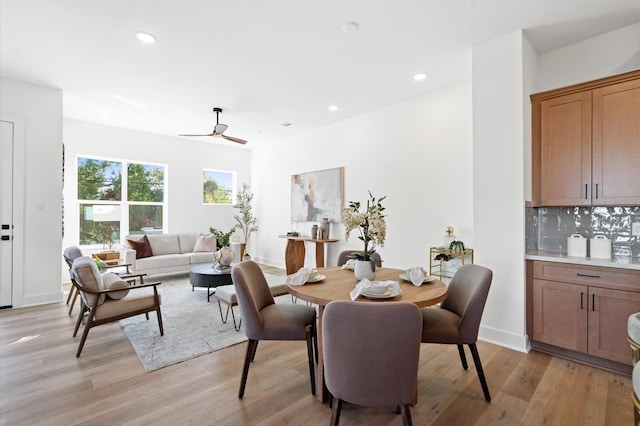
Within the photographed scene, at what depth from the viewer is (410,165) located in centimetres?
456

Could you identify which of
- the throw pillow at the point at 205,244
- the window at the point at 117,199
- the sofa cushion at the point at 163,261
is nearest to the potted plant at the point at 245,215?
the throw pillow at the point at 205,244

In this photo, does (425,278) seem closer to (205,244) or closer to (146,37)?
(146,37)

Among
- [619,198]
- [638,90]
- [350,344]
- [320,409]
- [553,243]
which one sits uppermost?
[638,90]

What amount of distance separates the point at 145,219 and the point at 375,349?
651cm

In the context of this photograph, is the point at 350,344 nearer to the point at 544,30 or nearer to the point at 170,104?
the point at 544,30

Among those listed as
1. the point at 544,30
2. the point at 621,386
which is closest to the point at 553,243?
the point at 621,386

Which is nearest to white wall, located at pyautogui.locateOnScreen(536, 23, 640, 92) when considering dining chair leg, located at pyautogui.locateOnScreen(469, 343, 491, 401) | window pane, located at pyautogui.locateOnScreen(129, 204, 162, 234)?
dining chair leg, located at pyautogui.locateOnScreen(469, 343, 491, 401)

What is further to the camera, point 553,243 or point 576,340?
point 553,243

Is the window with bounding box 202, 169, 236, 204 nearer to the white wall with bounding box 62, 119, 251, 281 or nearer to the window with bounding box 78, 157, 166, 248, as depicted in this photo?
the white wall with bounding box 62, 119, 251, 281

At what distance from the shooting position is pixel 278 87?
165 inches

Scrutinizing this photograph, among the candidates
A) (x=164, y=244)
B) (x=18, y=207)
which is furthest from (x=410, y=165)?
(x=18, y=207)

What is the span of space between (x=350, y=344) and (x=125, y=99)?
4.98 m

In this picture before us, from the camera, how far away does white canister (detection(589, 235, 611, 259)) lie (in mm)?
2633

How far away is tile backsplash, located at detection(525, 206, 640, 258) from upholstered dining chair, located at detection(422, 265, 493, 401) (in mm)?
1197
